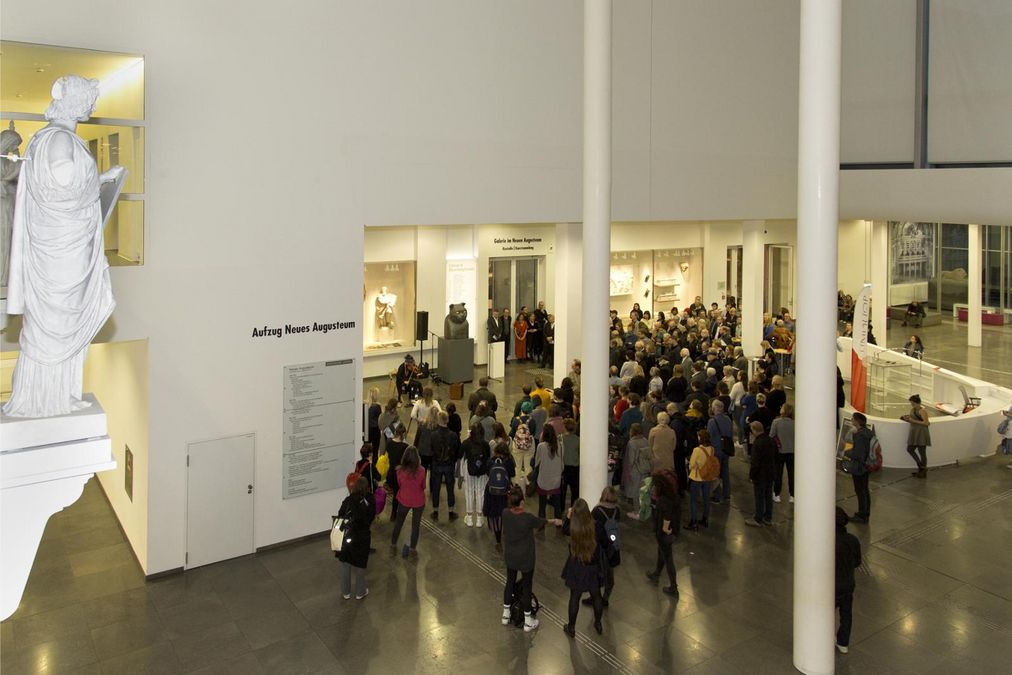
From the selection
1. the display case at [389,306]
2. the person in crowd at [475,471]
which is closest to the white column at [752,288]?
the display case at [389,306]

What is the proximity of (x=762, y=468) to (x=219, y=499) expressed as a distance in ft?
20.1

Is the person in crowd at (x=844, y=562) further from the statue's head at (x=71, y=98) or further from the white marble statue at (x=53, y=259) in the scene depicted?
the statue's head at (x=71, y=98)

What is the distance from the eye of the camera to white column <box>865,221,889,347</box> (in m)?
21.1

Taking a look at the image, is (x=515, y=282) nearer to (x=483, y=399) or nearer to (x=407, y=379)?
(x=407, y=379)

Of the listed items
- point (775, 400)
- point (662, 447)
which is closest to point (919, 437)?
point (775, 400)

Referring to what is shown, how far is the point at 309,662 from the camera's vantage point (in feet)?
25.2

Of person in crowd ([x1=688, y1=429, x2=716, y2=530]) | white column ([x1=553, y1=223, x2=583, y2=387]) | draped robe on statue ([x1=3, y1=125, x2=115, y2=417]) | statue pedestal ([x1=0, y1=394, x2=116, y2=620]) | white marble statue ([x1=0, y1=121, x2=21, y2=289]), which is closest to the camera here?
statue pedestal ([x1=0, y1=394, x2=116, y2=620])

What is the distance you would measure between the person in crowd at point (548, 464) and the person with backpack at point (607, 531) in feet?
6.62

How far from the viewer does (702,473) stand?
1028cm

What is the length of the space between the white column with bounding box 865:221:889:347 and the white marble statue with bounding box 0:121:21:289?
19312 millimetres

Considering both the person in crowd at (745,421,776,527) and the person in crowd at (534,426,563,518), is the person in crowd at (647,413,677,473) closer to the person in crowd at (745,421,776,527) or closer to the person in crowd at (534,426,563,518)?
the person in crowd at (745,421,776,527)

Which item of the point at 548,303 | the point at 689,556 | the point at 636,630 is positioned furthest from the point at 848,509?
the point at 548,303

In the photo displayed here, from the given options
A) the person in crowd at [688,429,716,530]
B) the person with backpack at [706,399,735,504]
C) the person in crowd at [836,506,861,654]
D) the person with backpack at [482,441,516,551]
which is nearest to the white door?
the person with backpack at [482,441,516,551]

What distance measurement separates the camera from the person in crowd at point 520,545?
7949 millimetres
